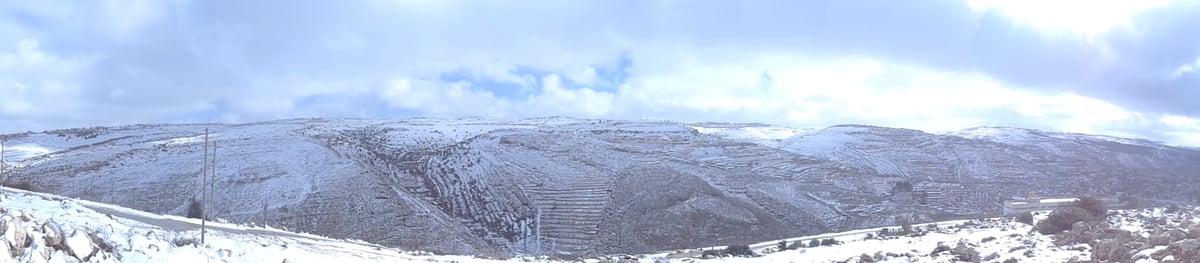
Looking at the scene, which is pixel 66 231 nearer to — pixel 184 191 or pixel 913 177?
pixel 184 191

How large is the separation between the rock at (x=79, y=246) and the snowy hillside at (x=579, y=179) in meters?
26.7

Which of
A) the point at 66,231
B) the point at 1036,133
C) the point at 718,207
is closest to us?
the point at 66,231

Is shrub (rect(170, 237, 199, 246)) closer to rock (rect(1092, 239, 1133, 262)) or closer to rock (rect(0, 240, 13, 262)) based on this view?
rock (rect(0, 240, 13, 262))

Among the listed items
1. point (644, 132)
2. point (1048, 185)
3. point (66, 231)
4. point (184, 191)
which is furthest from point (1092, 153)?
point (66, 231)

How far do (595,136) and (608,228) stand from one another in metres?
26.0

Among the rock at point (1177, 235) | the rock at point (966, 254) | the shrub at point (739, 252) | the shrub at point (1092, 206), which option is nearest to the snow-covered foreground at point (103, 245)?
the shrub at point (739, 252)

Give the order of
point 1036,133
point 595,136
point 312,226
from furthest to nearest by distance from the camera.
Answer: point 1036,133 → point 595,136 → point 312,226

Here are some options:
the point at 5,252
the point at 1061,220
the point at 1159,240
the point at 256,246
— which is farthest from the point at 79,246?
the point at 1061,220

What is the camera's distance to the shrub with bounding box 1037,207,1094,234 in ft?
72.3

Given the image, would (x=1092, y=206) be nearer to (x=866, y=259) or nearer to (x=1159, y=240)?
(x=866, y=259)

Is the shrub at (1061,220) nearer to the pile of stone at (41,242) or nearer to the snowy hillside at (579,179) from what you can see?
the pile of stone at (41,242)

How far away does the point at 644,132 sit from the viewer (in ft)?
260

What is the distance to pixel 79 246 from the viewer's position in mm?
13477

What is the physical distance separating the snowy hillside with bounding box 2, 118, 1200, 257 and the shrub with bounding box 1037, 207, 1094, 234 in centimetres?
2504
